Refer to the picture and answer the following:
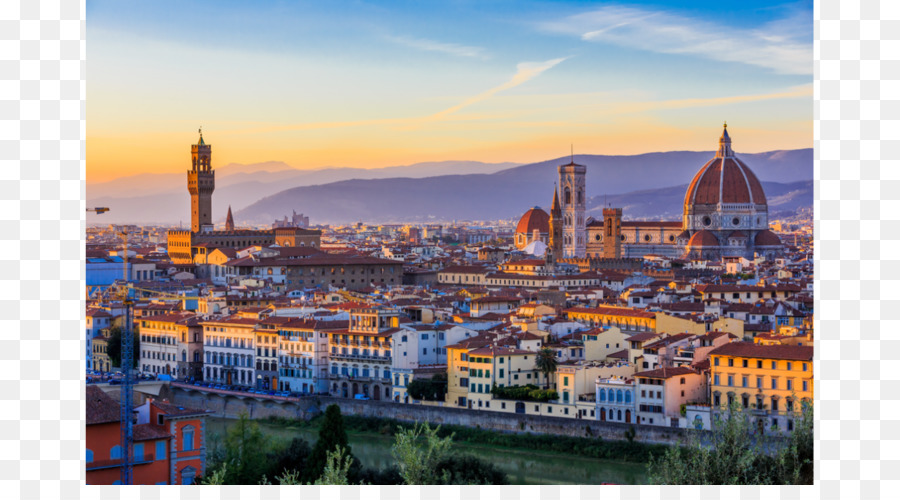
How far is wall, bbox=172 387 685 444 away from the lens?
18.0 meters

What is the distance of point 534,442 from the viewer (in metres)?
18.7

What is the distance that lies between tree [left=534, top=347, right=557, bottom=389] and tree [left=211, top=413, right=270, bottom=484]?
491 cm

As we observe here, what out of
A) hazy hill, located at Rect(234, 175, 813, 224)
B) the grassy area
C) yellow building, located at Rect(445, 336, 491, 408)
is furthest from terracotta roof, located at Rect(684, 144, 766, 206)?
hazy hill, located at Rect(234, 175, 813, 224)

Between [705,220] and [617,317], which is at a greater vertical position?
[705,220]

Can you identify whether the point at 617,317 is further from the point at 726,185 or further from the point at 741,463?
the point at 726,185

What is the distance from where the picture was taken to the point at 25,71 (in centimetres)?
926

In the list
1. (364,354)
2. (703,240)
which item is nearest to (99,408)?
(364,354)

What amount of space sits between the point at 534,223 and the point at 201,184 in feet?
54.8

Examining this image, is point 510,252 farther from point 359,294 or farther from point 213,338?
point 213,338

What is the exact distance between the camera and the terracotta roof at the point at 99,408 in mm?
12500

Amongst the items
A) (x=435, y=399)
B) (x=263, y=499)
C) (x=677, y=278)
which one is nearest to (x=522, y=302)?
(x=435, y=399)

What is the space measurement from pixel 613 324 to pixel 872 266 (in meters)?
15.1

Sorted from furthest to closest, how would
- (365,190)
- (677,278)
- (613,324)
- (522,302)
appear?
1. (365,190)
2. (677,278)
3. (522,302)
4. (613,324)

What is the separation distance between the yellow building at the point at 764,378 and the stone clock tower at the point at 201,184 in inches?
1548
